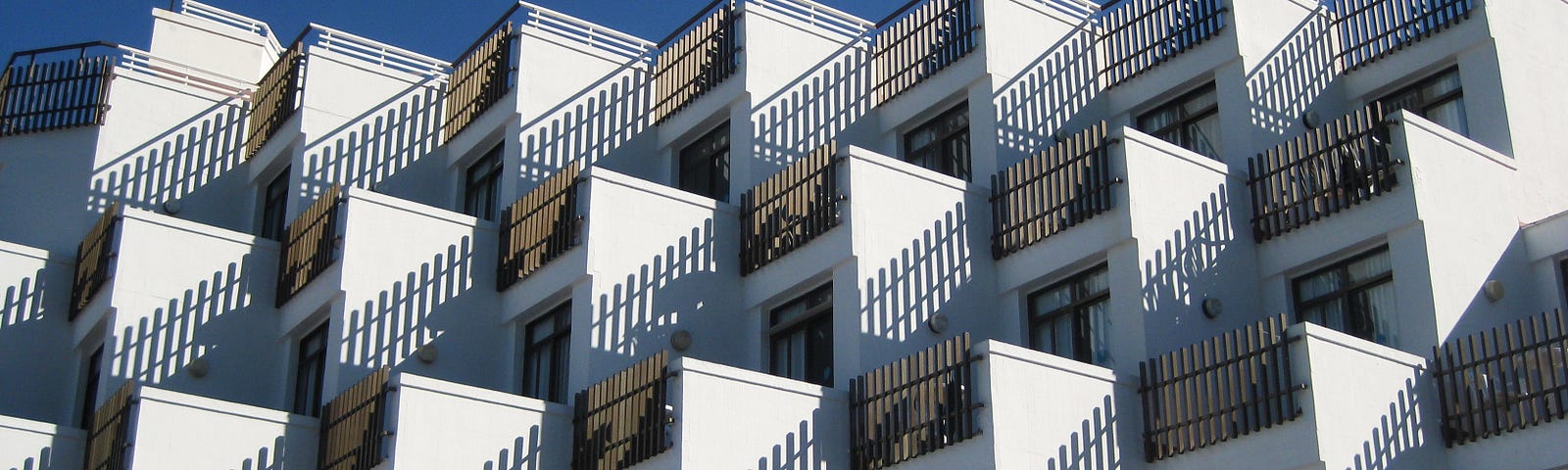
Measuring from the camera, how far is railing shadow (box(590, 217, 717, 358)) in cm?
2700

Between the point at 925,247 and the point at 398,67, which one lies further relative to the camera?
the point at 398,67

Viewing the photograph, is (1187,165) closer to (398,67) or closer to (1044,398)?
(1044,398)

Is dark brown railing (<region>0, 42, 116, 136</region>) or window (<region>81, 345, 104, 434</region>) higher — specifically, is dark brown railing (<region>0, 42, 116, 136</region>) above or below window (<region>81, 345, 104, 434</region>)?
above

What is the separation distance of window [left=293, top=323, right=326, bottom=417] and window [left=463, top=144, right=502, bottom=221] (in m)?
3.51

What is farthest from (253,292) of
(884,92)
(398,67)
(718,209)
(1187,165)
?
(1187,165)

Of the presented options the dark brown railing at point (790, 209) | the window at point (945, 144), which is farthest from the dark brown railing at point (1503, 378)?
the window at point (945, 144)

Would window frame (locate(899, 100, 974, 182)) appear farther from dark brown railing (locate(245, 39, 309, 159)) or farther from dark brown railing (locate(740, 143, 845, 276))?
dark brown railing (locate(245, 39, 309, 159))

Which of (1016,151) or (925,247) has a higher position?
(1016,151)

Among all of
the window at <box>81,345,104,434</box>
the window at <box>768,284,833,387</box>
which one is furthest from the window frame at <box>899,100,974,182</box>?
the window at <box>81,345,104,434</box>

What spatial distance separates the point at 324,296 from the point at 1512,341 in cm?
1659

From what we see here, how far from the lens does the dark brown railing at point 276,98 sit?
110 feet

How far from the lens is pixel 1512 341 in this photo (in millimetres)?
21875

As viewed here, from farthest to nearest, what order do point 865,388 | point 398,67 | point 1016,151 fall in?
1. point 398,67
2. point 1016,151
3. point 865,388

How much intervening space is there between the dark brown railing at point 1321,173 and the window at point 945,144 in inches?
190
